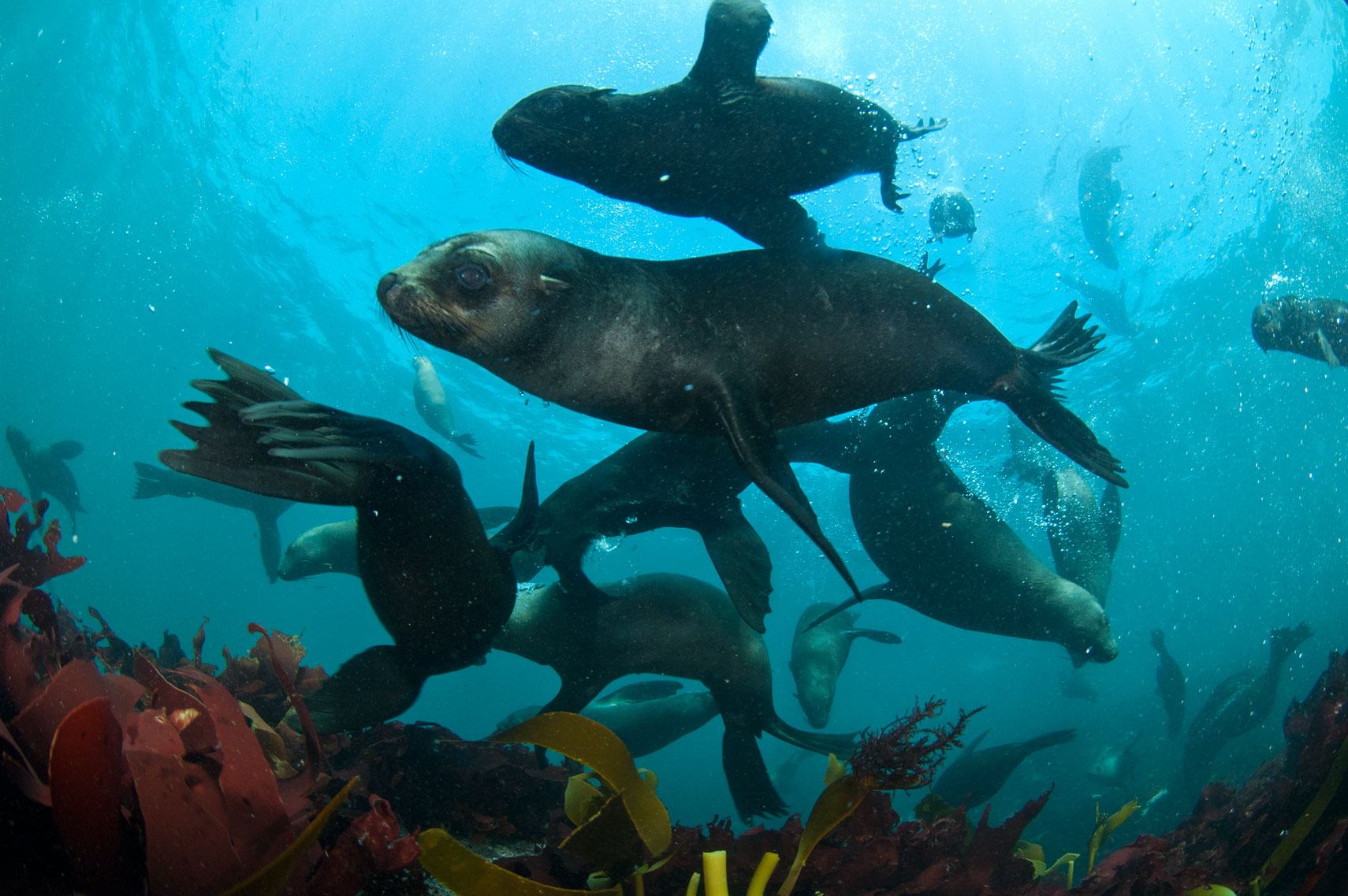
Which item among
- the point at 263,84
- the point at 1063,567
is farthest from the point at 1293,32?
the point at 263,84

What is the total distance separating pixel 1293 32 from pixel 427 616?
25.7 metres

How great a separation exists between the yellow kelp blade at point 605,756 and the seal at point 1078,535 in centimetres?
650

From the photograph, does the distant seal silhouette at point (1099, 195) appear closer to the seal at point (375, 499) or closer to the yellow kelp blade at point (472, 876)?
the seal at point (375, 499)

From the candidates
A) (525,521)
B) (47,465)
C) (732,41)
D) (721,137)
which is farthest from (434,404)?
(47,465)

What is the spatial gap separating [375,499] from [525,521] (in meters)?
1.18

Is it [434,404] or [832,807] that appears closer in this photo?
[832,807]

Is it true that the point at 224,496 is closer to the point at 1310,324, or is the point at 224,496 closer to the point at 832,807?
the point at 832,807

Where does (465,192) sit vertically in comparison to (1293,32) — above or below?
above

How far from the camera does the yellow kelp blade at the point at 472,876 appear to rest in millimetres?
1603

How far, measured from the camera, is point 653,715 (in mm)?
6902

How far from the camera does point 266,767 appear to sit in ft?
5.69

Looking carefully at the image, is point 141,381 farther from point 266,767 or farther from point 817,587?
point 266,767

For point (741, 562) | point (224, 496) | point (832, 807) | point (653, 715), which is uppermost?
point (224, 496)

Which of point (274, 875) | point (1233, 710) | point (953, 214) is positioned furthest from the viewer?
point (1233, 710)
